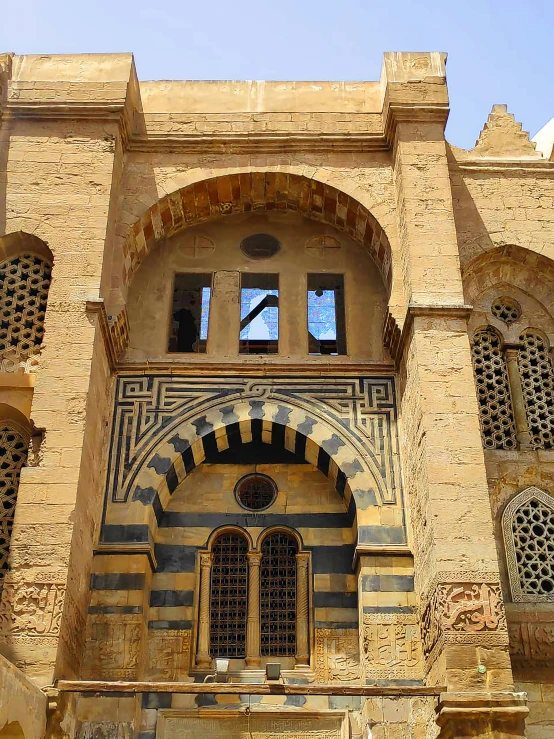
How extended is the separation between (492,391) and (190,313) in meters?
3.83

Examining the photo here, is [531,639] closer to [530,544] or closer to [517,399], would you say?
[530,544]

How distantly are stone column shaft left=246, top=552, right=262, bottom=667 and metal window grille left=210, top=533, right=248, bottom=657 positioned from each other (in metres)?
0.07

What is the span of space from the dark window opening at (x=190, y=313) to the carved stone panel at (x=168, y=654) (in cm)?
340

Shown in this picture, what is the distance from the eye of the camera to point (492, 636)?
8.16m

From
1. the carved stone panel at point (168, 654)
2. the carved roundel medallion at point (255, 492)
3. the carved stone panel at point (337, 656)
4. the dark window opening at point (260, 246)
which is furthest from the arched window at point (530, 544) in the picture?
the dark window opening at point (260, 246)

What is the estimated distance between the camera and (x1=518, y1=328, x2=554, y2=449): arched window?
10578 millimetres

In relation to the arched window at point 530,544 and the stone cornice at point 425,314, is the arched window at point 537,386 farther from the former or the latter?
the stone cornice at point 425,314

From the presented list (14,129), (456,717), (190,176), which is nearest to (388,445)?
(456,717)

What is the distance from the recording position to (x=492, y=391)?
→ 1085 centimetres

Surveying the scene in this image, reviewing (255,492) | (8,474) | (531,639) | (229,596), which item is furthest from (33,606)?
(531,639)

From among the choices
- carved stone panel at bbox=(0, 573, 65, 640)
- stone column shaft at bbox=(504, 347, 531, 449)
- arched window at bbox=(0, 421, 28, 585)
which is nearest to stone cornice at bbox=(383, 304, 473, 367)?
stone column shaft at bbox=(504, 347, 531, 449)

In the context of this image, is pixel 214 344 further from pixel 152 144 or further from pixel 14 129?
pixel 14 129

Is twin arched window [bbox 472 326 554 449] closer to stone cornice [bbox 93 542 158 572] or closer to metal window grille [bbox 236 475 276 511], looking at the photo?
metal window grille [bbox 236 475 276 511]

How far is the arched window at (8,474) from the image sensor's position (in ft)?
30.6
